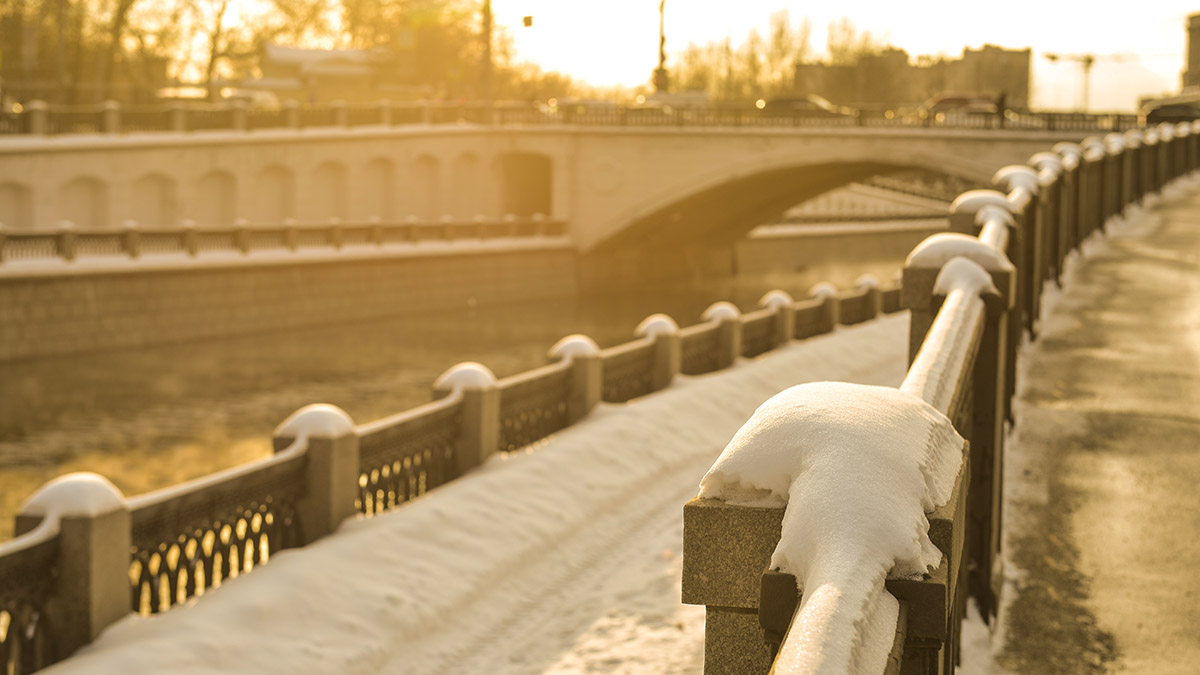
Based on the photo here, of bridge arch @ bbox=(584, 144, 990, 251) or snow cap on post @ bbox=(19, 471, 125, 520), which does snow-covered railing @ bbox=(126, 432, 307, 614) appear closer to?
snow cap on post @ bbox=(19, 471, 125, 520)

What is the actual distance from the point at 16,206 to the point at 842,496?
35647 mm

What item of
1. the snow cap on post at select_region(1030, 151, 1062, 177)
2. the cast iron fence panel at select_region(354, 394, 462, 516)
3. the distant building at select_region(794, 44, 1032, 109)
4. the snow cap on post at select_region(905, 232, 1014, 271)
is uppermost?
Result: the distant building at select_region(794, 44, 1032, 109)

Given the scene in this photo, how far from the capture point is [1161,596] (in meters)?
6.56

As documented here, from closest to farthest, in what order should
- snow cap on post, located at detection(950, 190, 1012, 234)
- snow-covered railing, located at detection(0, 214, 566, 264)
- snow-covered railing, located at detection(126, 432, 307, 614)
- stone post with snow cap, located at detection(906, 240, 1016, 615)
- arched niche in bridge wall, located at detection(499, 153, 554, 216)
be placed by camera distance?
1. stone post with snow cap, located at detection(906, 240, 1016, 615)
2. snow-covered railing, located at detection(126, 432, 307, 614)
3. snow cap on post, located at detection(950, 190, 1012, 234)
4. snow-covered railing, located at detection(0, 214, 566, 264)
5. arched niche in bridge wall, located at detection(499, 153, 554, 216)

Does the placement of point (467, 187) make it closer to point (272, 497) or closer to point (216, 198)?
point (216, 198)

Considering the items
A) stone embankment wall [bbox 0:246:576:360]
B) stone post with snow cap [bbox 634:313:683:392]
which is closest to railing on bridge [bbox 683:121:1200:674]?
stone post with snow cap [bbox 634:313:683:392]

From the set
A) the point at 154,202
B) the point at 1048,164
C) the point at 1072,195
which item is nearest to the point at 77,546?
the point at 1048,164

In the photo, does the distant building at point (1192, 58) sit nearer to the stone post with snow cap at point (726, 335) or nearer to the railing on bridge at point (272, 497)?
the stone post with snow cap at point (726, 335)

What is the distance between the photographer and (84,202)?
36.9m

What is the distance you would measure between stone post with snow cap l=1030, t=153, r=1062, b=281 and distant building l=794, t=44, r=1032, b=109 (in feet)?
250

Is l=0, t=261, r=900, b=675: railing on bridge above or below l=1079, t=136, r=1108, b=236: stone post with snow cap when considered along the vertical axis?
A: below

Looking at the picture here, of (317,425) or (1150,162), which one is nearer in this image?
(317,425)

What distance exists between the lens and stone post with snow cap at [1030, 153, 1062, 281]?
14.2 meters

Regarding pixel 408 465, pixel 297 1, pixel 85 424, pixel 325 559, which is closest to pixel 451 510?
pixel 408 465
